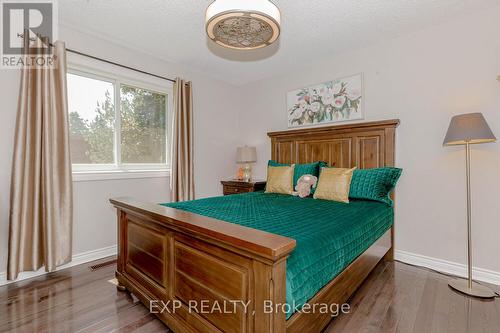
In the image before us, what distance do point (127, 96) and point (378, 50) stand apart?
310 centimetres

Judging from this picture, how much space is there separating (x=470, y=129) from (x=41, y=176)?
12.3 feet

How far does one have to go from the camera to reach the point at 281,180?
303 cm

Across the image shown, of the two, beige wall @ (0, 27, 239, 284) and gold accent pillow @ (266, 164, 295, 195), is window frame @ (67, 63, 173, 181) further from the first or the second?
gold accent pillow @ (266, 164, 295, 195)

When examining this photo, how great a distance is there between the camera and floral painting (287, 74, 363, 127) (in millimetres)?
3049

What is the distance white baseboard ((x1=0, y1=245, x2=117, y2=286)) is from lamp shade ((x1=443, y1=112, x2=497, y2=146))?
12.0 ft

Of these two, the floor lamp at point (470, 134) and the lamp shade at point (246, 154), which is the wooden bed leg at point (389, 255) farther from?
the lamp shade at point (246, 154)

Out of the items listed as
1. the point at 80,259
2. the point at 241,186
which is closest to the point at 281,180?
the point at 241,186

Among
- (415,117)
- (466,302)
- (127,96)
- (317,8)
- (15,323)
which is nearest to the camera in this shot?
(15,323)

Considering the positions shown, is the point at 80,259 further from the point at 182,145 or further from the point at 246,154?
the point at 246,154

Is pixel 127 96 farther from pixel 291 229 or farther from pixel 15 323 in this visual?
pixel 291 229

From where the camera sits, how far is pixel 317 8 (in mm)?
2244

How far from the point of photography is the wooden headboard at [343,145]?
2787mm

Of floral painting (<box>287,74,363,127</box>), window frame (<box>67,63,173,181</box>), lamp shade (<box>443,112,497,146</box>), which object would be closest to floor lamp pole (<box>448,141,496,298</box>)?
lamp shade (<box>443,112,497,146</box>)

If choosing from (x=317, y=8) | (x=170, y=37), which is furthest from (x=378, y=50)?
(x=170, y=37)
